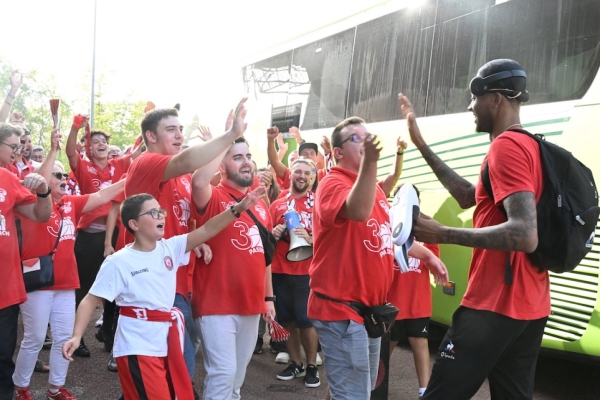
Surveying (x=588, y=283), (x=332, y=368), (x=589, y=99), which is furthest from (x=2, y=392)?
(x=589, y=99)

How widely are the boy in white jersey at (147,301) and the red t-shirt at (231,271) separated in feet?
0.86

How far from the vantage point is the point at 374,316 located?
388 cm

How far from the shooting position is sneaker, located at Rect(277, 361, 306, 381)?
6502 mm

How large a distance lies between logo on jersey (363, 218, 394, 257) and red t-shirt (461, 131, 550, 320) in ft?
2.74

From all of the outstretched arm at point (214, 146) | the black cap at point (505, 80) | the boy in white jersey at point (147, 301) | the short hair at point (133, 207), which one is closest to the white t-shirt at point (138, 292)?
the boy in white jersey at point (147, 301)

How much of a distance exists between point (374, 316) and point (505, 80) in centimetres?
152

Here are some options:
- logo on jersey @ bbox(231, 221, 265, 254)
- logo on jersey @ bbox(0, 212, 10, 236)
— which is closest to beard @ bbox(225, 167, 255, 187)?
logo on jersey @ bbox(231, 221, 265, 254)

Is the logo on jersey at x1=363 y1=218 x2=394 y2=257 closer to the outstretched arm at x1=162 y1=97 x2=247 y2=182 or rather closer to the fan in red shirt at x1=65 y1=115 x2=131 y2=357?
the outstretched arm at x1=162 y1=97 x2=247 y2=182

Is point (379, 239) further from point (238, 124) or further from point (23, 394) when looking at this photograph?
point (23, 394)

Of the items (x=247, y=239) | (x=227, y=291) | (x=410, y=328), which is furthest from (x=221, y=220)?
(x=410, y=328)

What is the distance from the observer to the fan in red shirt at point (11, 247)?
462 centimetres

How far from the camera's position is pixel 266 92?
500 inches

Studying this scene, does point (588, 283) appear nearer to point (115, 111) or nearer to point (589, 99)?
point (589, 99)

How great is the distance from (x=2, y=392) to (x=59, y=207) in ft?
5.85
